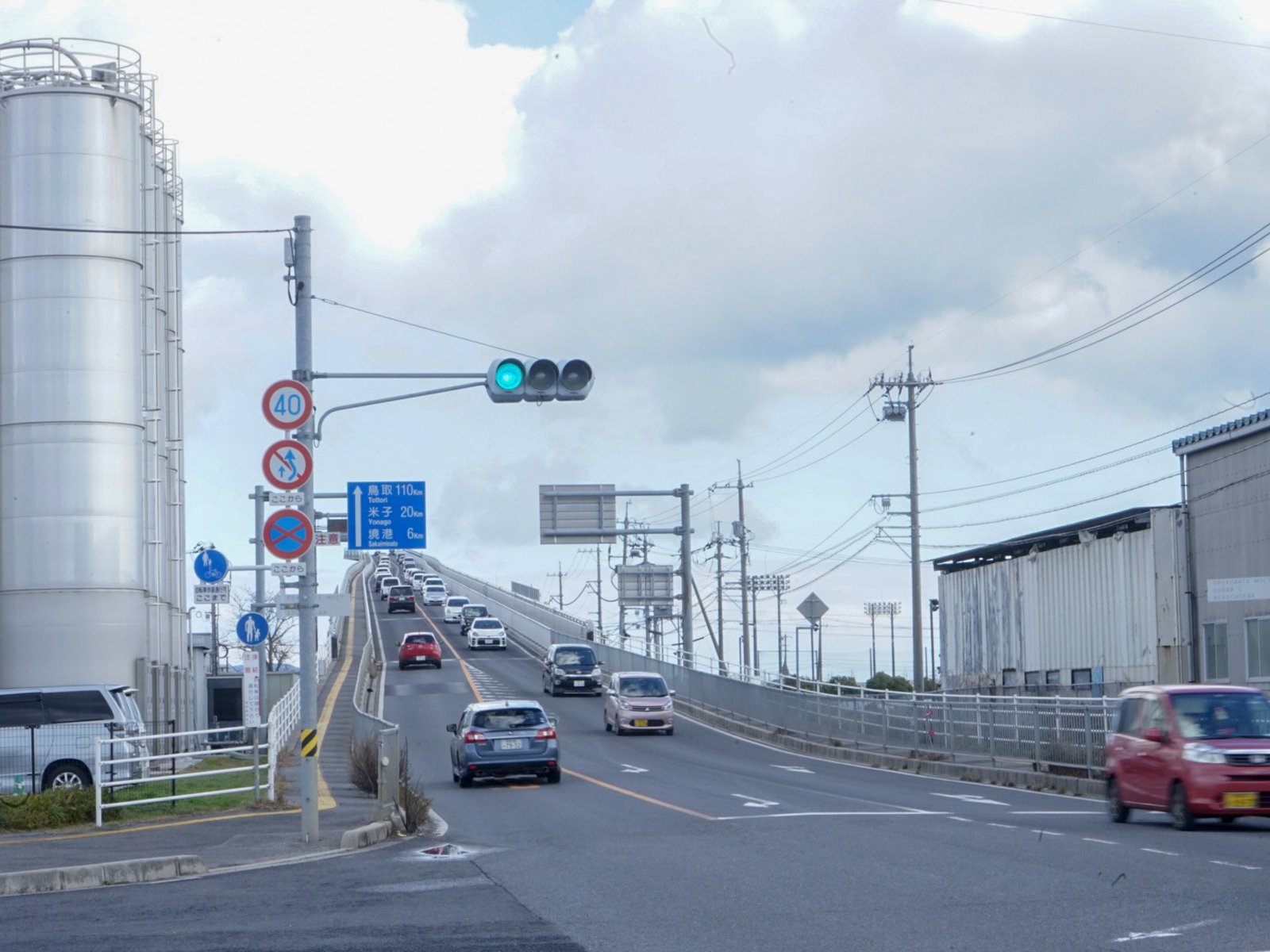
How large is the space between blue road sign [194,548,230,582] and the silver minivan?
262 cm

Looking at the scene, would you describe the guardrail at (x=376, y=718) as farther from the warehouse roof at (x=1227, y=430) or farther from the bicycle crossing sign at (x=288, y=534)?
the warehouse roof at (x=1227, y=430)

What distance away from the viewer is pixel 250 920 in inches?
466

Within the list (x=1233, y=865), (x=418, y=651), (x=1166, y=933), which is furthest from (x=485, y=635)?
(x=1166, y=933)

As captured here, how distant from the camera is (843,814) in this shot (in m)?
20.6

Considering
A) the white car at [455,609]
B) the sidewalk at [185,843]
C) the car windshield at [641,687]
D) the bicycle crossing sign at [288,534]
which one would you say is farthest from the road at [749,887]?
the white car at [455,609]

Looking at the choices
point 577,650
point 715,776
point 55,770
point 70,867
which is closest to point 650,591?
point 577,650

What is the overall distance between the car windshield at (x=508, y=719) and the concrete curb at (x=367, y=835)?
942cm

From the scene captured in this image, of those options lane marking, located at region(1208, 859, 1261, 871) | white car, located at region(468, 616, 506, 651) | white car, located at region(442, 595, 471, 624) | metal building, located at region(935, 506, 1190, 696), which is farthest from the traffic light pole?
white car, located at region(442, 595, 471, 624)

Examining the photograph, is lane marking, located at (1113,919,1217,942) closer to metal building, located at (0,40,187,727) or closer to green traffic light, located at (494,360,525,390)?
green traffic light, located at (494,360,525,390)

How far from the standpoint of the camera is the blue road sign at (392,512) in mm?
28938

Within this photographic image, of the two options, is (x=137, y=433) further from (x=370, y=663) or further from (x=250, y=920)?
(x=250, y=920)

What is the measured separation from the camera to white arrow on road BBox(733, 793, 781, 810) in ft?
73.5

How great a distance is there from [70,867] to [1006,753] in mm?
18045

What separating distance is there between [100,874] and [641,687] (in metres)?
28.1
